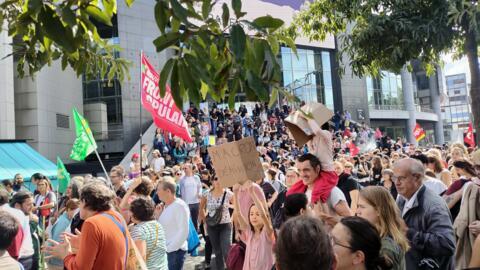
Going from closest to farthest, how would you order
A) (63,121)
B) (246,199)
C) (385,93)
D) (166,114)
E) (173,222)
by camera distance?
1. (246,199)
2. (173,222)
3. (166,114)
4. (63,121)
5. (385,93)

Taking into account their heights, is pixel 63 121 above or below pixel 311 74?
below

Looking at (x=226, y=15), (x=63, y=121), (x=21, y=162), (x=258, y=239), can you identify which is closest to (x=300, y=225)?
(x=226, y=15)

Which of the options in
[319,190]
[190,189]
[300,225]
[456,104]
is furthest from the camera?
[456,104]

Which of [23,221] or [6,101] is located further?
[6,101]

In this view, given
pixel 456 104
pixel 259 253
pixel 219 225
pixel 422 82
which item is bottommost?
pixel 219 225

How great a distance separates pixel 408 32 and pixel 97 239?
17.6ft

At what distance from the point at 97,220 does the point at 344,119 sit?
29954 mm

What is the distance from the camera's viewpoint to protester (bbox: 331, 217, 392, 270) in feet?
7.50

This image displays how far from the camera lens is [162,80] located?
6.28ft

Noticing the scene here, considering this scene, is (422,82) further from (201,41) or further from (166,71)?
(166,71)

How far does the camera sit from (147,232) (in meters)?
4.32

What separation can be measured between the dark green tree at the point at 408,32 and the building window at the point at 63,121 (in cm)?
2102

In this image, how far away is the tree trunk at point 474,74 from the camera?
6.57m

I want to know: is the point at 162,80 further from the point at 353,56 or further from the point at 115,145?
the point at 115,145
